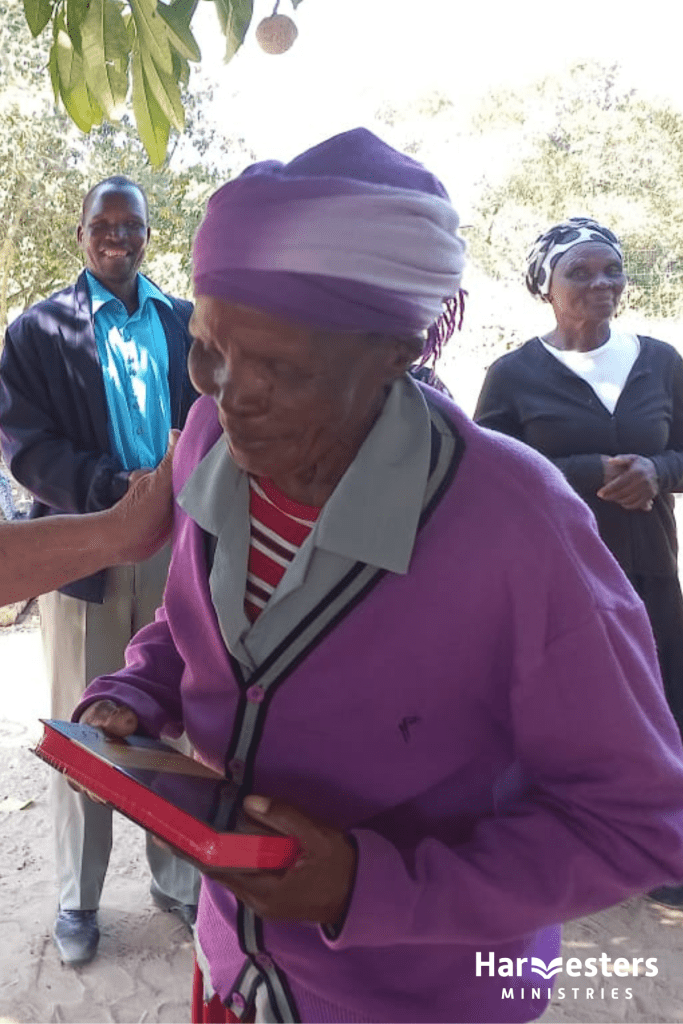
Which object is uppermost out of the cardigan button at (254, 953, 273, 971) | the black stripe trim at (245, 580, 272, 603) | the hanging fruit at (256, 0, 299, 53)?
the hanging fruit at (256, 0, 299, 53)

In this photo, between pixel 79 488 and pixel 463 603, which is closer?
pixel 463 603

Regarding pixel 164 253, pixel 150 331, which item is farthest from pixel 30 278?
pixel 150 331

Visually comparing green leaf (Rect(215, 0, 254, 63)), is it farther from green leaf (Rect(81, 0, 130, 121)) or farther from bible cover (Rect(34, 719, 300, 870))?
bible cover (Rect(34, 719, 300, 870))

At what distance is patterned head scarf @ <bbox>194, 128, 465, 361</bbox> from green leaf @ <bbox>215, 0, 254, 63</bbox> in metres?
0.87

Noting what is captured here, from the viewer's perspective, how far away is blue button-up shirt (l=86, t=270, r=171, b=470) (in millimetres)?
2984

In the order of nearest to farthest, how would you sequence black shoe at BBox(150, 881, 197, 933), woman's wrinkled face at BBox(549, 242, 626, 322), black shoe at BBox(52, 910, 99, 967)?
1. black shoe at BBox(52, 910, 99, 967)
2. black shoe at BBox(150, 881, 197, 933)
3. woman's wrinkled face at BBox(549, 242, 626, 322)

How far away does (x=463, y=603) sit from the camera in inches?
39.6

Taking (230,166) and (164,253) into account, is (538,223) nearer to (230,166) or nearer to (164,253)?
(230,166)

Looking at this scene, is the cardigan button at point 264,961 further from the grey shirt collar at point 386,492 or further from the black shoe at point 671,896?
the black shoe at point 671,896

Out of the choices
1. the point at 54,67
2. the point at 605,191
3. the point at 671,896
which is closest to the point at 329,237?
the point at 54,67

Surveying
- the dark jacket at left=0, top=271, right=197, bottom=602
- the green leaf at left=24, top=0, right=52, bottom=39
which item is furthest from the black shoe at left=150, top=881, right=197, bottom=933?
the green leaf at left=24, top=0, right=52, bottom=39

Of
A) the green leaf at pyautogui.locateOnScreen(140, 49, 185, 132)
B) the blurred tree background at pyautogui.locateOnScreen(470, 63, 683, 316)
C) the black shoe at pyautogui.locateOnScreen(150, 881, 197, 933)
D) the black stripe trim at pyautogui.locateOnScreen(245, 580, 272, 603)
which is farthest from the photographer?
the blurred tree background at pyautogui.locateOnScreen(470, 63, 683, 316)

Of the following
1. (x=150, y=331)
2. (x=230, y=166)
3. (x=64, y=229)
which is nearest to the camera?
(x=150, y=331)

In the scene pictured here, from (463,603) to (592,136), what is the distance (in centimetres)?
1697
